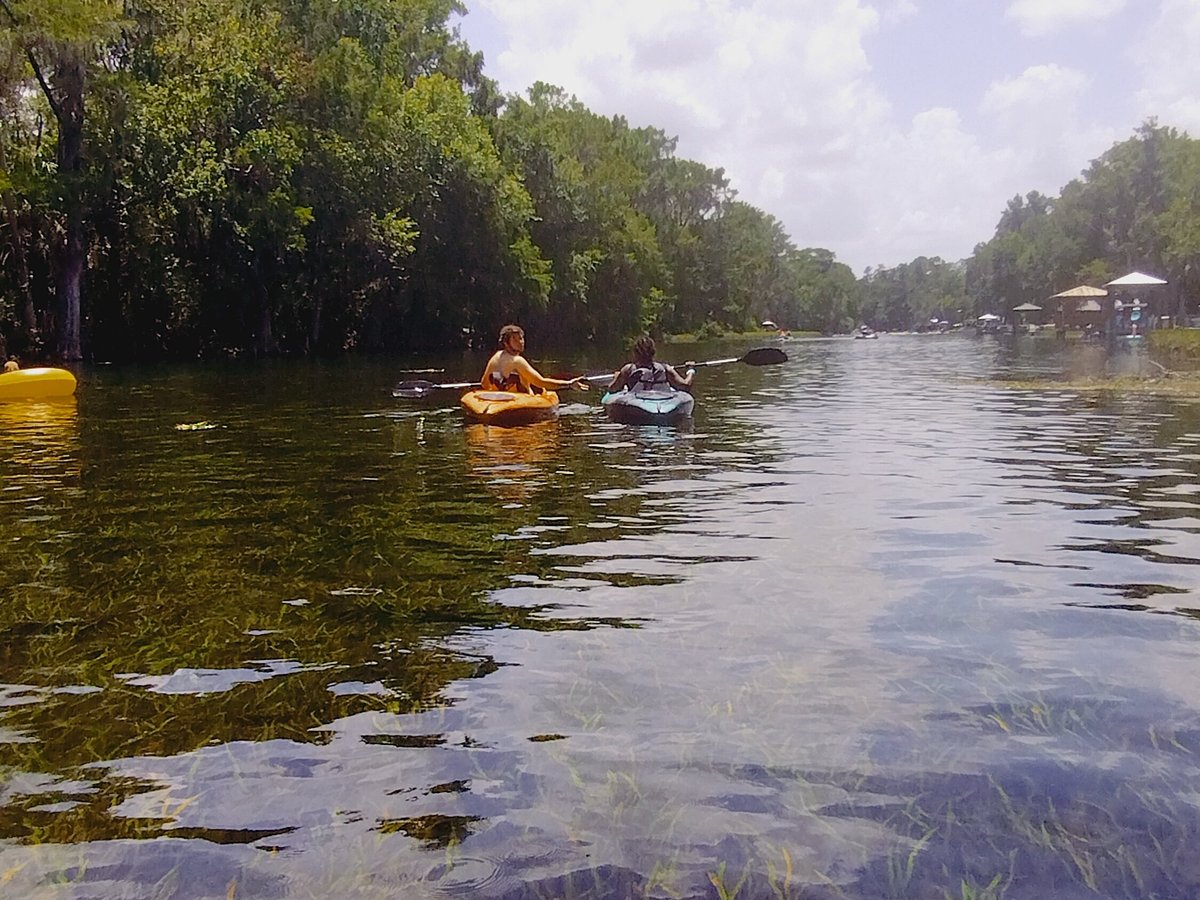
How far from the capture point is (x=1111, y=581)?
6574 mm

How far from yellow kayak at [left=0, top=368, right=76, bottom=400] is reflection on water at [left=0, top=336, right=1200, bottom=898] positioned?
36.8ft

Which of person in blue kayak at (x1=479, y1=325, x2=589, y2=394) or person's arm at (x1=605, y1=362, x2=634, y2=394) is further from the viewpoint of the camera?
person's arm at (x1=605, y1=362, x2=634, y2=394)

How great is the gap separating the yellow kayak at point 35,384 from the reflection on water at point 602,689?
1122cm

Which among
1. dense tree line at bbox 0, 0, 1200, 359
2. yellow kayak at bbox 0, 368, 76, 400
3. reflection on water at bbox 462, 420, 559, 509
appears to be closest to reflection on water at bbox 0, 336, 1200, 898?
reflection on water at bbox 462, 420, 559, 509

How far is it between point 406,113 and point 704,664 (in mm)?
40931

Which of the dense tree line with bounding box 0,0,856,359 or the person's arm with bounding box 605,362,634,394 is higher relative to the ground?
the dense tree line with bounding box 0,0,856,359

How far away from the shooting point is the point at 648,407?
15.6m

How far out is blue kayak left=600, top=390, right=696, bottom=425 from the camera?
15.7 meters

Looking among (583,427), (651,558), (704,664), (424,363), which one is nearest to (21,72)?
(424,363)

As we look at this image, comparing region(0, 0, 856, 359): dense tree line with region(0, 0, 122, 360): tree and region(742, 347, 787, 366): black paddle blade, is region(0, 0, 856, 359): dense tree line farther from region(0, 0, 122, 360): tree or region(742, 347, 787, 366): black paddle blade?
region(742, 347, 787, 366): black paddle blade

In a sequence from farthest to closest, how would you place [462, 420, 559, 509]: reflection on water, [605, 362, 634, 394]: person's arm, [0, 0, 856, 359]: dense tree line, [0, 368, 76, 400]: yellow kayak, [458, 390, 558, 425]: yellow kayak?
[0, 0, 856, 359]: dense tree line, [0, 368, 76, 400]: yellow kayak, [605, 362, 634, 394]: person's arm, [458, 390, 558, 425]: yellow kayak, [462, 420, 559, 509]: reflection on water

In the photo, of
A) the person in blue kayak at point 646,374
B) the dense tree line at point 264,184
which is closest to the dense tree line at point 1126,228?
the dense tree line at point 264,184

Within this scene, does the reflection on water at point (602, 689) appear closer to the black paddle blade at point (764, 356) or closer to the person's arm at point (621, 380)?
the person's arm at point (621, 380)

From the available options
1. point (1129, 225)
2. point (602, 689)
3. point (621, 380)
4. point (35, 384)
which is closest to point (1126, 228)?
point (1129, 225)
